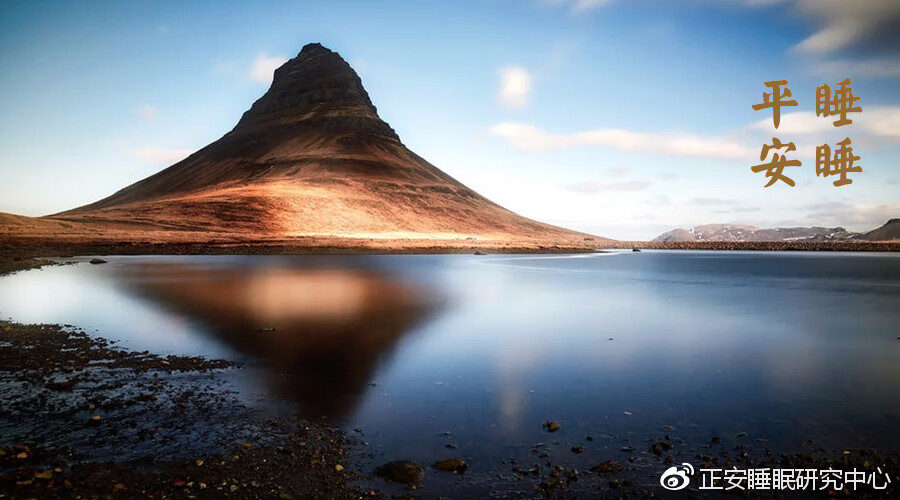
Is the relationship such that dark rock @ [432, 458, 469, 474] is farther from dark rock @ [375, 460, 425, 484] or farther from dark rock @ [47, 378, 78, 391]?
dark rock @ [47, 378, 78, 391]

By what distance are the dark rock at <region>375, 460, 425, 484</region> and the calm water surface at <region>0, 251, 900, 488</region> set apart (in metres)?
0.48

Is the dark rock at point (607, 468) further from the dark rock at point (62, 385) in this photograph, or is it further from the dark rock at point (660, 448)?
the dark rock at point (62, 385)

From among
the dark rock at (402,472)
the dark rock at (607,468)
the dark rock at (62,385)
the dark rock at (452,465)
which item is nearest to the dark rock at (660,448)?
the dark rock at (607,468)

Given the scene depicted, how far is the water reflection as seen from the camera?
13695mm

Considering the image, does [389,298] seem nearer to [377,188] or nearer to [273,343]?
[273,343]

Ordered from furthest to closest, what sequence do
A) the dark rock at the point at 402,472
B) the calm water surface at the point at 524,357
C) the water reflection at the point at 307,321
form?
1. the water reflection at the point at 307,321
2. the calm water surface at the point at 524,357
3. the dark rock at the point at 402,472

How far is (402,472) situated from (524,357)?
10.1 metres

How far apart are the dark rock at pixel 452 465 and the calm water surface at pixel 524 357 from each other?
0.41 m

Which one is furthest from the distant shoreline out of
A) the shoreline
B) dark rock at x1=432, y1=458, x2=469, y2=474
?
dark rock at x1=432, y1=458, x2=469, y2=474

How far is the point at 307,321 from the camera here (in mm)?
24000

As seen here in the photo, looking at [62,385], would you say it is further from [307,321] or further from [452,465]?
[307,321]

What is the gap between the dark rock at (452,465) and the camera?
28.0 feet

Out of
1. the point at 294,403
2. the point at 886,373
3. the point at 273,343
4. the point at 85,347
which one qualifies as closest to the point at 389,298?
the point at 273,343

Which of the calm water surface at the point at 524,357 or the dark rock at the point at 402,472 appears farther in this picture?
the calm water surface at the point at 524,357
